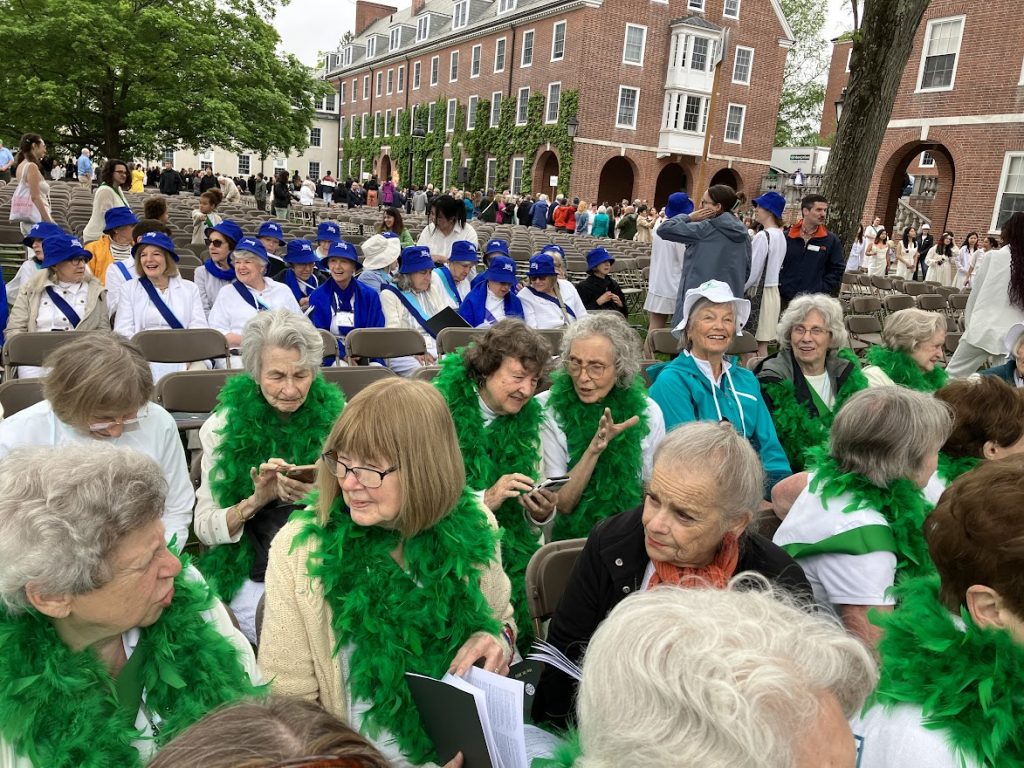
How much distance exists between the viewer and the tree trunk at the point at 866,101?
716cm

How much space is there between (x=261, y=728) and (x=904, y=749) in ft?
4.05

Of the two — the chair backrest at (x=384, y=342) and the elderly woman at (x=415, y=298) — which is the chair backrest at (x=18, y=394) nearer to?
the chair backrest at (x=384, y=342)

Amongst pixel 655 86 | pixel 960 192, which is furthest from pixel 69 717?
pixel 655 86

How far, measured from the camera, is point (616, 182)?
115ft

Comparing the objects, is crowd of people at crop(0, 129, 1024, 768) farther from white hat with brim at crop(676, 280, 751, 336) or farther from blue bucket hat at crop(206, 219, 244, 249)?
blue bucket hat at crop(206, 219, 244, 249)

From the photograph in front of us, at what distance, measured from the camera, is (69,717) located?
4.81 ft

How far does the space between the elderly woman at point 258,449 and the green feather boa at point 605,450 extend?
981mm

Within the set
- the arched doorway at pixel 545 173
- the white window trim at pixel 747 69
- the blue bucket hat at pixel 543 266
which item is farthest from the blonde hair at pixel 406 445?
the white window trim at pixel 747 69

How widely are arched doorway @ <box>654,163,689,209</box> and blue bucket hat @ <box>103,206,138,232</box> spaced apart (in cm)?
3092

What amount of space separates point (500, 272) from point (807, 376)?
2.98 m

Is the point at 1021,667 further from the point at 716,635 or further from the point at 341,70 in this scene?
the point at 341,70

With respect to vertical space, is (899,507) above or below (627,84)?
below

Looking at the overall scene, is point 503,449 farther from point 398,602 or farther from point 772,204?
point 772,204

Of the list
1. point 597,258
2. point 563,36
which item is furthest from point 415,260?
point 563,36
